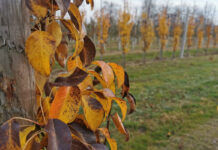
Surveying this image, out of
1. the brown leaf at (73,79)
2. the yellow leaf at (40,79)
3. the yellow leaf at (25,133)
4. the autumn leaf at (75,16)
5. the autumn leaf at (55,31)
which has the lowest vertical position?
the yellow leaf at (25,133)

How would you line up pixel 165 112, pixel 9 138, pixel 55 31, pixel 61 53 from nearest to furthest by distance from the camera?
pixel 9 138, pixel 55 31, pixel 61 53, pixel 165 112

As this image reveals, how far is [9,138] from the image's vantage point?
301mm

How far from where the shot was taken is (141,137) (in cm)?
286

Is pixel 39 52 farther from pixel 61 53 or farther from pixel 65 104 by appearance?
pixel 61 53

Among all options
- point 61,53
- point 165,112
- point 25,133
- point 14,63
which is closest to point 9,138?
point 25,133

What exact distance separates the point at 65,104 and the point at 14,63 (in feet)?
0.69

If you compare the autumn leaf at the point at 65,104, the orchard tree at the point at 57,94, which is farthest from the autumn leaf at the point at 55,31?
the autumn leaf at the point at 65,104

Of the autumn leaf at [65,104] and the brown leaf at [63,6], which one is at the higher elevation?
the brown leaf at [63,6]

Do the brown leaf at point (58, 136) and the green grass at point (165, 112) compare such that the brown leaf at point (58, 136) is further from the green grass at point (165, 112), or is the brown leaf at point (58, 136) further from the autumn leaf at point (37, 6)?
the green grass at point (165, 112)

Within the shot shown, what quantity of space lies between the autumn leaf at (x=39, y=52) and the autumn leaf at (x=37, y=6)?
0.17 feet

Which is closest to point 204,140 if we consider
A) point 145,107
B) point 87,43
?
point 145,107

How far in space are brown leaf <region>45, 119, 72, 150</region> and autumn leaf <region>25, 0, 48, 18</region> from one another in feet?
0.75

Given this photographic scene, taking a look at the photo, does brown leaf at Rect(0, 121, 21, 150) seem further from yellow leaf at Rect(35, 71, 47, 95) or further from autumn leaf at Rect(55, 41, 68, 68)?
autumn leaf at Rect(55, 41, 68, 68)

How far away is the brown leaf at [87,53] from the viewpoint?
1.59 ft
